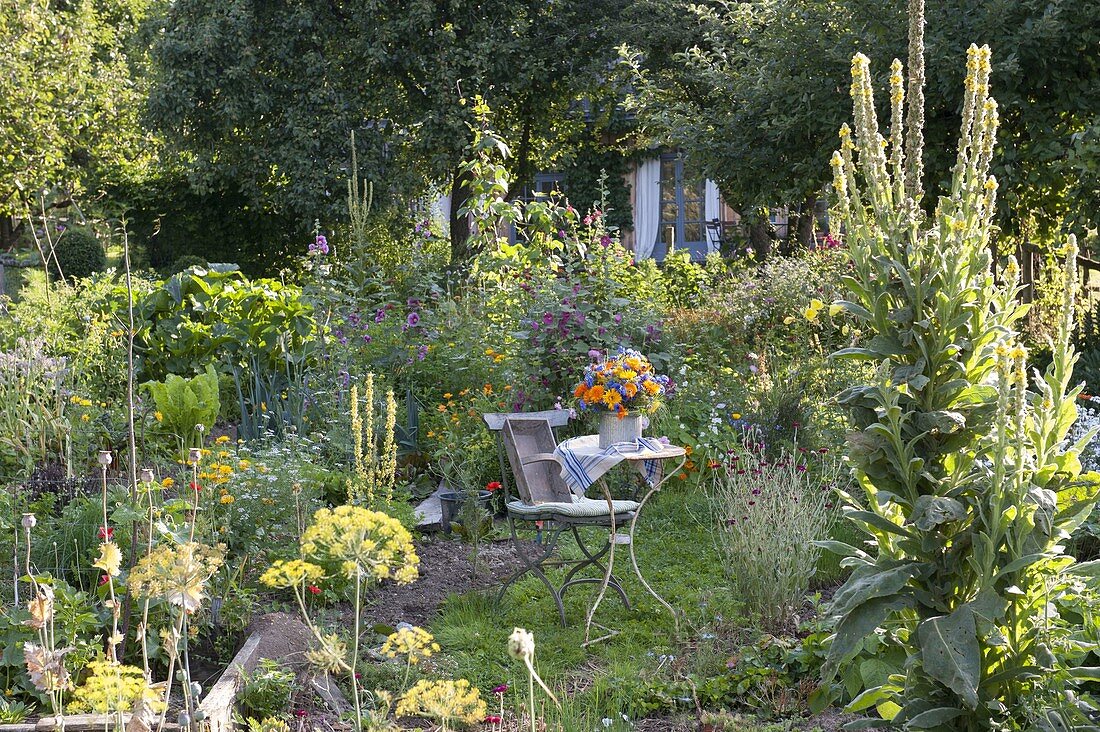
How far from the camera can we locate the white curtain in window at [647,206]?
19.1 meters

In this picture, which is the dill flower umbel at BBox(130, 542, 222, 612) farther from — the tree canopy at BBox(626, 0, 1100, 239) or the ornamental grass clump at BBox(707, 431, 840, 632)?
the tree canopy at BBox(626, 0, 1100, 239)

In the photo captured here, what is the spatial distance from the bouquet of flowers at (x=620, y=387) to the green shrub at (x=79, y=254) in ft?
44.6

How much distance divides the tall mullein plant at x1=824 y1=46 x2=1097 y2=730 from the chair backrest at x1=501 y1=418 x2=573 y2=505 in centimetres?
224

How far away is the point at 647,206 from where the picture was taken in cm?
1931

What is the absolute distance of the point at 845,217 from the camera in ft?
8.80

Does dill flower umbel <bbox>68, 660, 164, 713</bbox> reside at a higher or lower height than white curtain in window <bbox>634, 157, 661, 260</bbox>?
lower

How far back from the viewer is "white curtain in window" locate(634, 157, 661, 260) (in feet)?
62.7

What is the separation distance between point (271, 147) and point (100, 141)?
13.7 feet

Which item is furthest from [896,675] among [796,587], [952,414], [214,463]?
[214,463]

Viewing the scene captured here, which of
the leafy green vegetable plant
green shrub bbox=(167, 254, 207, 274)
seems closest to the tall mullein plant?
the leafy green vegetable plant

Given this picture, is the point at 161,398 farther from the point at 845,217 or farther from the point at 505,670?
the point at 845,217

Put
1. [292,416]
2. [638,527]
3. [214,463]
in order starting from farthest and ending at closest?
[292,416], [638,527], [214,463]

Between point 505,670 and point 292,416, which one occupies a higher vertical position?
point 292,416

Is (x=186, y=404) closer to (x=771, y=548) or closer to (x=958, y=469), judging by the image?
(x=771, y=548)
